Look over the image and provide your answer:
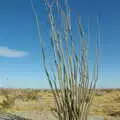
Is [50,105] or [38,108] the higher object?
[50,105]

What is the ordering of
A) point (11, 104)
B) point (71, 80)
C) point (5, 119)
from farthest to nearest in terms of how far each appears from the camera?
point (11, 104)
point (5, 119)
point (71, 80)

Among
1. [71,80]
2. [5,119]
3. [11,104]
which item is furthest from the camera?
[11,104]

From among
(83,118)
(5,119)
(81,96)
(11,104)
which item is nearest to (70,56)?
(81,96)

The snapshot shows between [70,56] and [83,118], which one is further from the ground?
[70,56]

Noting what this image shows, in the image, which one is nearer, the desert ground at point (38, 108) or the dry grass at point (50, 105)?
the desert ground at point (38, 108)

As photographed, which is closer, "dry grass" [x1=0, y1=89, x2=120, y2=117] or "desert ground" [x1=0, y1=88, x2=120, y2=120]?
"desert ground" [x1=0, y1=88, x2=120, y2=120]

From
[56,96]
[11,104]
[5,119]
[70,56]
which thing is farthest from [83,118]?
[11,104]

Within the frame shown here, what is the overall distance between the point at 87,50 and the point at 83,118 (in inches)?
42.5

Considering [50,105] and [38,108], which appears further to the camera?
[50,105]

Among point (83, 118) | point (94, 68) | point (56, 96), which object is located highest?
point (94, 68)

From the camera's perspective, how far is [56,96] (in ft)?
17.4

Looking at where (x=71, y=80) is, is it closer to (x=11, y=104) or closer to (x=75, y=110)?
(x=75, y=110)

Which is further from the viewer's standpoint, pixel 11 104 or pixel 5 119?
pixel 11 104

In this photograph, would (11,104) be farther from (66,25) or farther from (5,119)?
(66,25)
